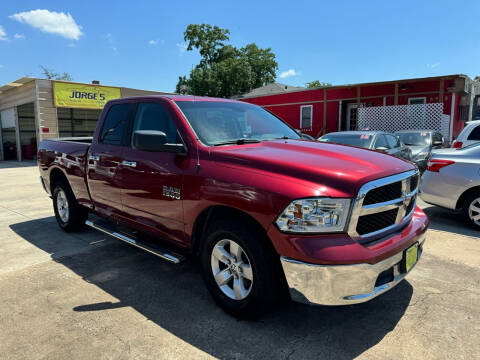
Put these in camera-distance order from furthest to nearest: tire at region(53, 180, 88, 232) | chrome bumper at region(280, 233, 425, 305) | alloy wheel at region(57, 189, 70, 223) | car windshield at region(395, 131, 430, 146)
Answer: car windshield at region(395, 131, 430, 146) → alloy wheel at region(57, 189, 70, 223) → tire at region(53, 180, 88, 232) → chrome bumper at region(280, 233, 425, 305)

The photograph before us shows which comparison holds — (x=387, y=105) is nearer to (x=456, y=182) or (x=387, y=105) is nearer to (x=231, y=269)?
(x=456, y=182)

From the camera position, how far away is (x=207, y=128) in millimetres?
3221

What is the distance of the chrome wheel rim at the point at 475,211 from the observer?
5.20 m

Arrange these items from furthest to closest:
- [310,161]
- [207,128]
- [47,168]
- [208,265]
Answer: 1. [47,168]
2. [207,128]
3. [208,265]
4. [310,161]

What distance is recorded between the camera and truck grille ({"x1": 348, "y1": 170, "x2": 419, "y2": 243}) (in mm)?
2297

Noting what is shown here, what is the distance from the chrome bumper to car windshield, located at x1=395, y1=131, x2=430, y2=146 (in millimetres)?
10122

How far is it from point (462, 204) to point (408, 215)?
Result: 3230 mm

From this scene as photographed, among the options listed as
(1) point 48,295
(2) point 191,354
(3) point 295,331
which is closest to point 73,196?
(1) point 48,295

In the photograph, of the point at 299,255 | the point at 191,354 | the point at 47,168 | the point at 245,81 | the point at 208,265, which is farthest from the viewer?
the point at 245,81

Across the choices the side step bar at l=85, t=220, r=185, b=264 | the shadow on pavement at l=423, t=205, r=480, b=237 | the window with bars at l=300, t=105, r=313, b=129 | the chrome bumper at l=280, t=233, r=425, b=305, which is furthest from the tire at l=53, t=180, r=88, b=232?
the window with bars at l=300, t=105, r=313, b=129

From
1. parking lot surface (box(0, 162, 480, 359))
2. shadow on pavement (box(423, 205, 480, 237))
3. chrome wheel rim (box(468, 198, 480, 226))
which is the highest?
chrome wheel rim (box(468, 198, 480, 226))

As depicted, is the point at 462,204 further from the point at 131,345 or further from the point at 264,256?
the point at 131,345

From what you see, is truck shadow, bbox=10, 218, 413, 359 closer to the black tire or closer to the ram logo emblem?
the ram logo emblem

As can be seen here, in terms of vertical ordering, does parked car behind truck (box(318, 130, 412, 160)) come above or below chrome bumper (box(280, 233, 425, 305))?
above
